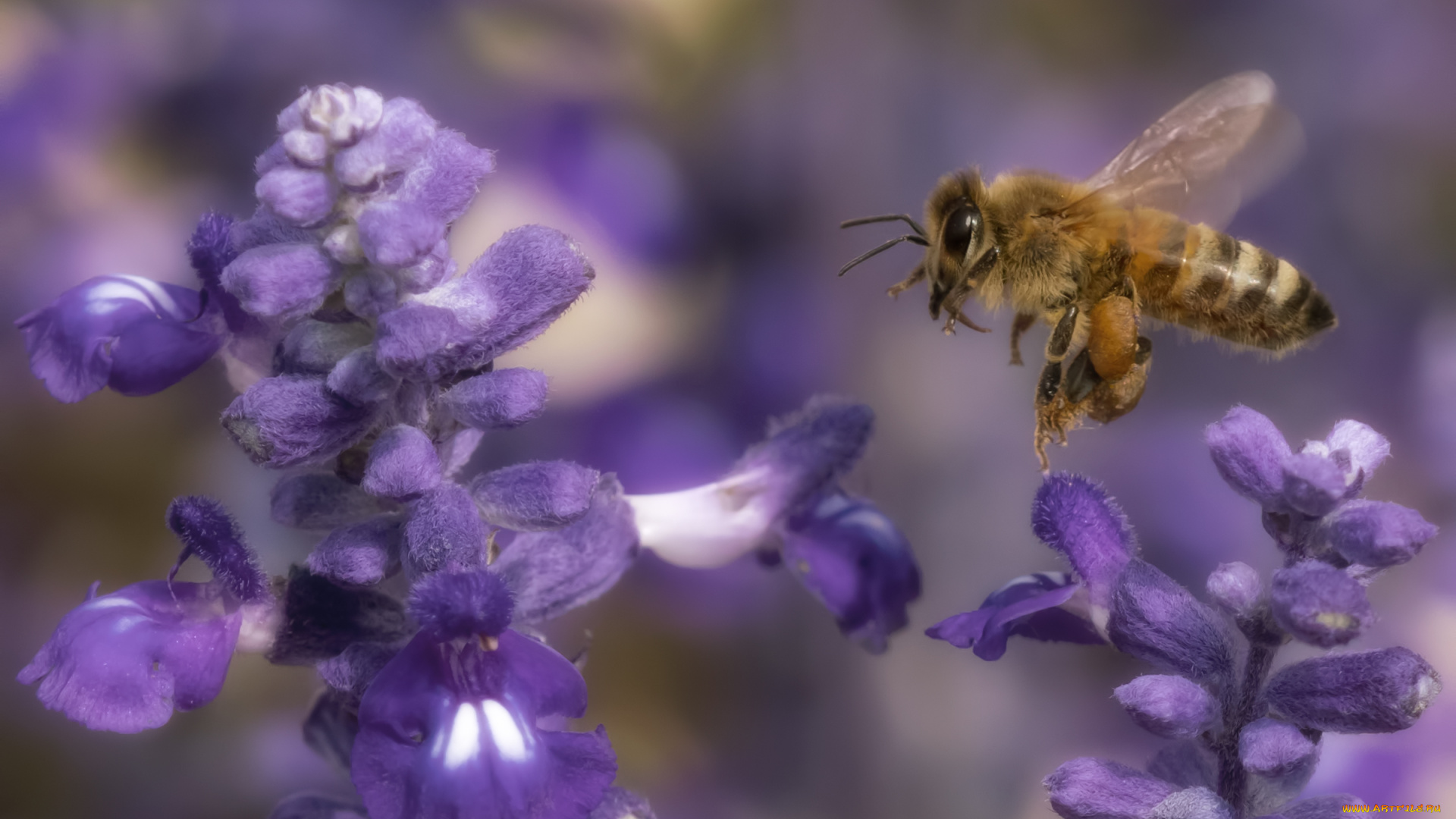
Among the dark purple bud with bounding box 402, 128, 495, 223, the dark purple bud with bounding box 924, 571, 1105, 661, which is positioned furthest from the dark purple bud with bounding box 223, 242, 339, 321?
the dark purple bud with bounding box 924, 571, 1105, 661

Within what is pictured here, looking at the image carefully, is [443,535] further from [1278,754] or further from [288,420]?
[1278,754]

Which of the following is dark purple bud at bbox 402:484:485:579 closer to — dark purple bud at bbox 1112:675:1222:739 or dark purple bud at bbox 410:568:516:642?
dark purple bud at bbox 410:568:516:642

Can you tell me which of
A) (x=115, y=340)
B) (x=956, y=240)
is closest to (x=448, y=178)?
(x=115, y=340)

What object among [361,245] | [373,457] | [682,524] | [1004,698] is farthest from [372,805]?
[1004,698]

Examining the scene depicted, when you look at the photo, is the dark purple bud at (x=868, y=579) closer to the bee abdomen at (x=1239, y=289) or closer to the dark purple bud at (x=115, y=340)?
the bee abdomen at (x=1239, y=289)

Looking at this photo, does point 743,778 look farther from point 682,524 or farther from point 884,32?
point 884,32
